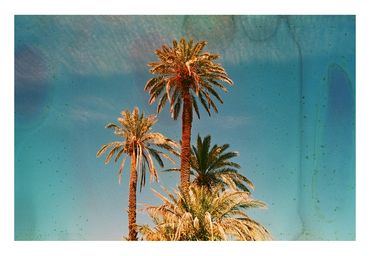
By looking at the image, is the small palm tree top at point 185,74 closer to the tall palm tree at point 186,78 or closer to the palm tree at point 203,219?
the tall palm tree at point 186,78

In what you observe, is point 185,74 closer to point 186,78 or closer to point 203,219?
point 186,78

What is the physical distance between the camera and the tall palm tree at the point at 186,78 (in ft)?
79.6

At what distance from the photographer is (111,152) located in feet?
93.2

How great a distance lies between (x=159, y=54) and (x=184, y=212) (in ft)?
25.5

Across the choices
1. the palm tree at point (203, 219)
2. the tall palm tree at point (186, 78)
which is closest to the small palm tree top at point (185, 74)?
the tall palm tree at point (186, 78)

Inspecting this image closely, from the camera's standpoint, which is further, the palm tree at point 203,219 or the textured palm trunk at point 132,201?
the textured palm trunk at point 132,201

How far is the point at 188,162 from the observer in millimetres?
24672

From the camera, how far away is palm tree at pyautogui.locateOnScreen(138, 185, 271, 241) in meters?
18.2

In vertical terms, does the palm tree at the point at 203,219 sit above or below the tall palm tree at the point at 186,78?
below

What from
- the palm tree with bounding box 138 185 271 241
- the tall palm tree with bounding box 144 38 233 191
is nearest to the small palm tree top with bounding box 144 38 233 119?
the tall palm tree with bounding box 144 38 233 191

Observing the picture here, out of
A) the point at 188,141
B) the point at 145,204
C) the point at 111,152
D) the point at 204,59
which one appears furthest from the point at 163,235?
the point at 111,152
